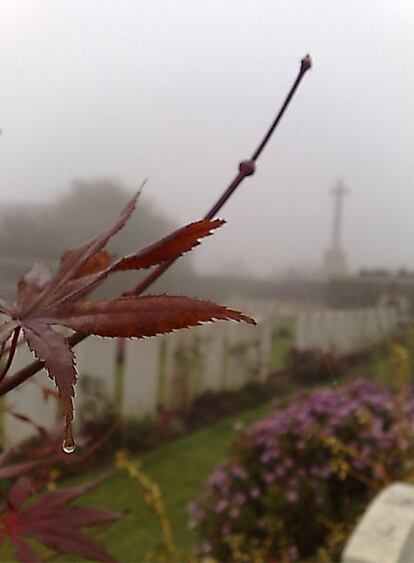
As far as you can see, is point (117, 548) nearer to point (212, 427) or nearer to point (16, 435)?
point (16, 435)

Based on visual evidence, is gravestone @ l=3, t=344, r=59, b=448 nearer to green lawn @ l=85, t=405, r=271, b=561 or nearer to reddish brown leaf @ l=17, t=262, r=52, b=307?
green lawn @ l=85, t=405, r=271, b=561

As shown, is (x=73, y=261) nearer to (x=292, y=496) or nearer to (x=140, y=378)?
(x=292, y=496)

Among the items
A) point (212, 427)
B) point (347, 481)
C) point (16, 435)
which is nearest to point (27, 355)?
point (16, 435)

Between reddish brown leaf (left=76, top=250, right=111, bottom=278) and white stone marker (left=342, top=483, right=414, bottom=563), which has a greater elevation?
reddish brown leaf (left=76, top=250, right=111, bottom=278)

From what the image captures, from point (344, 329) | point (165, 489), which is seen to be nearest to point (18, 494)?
point (344, 329)

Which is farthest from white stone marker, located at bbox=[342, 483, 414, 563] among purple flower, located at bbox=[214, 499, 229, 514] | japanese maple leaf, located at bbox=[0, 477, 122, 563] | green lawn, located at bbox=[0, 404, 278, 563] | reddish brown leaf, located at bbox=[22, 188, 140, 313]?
green lawn, located at bbox=[0, 404, 278, 563]

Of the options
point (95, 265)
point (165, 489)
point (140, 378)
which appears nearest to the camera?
→ point (95, 265)
